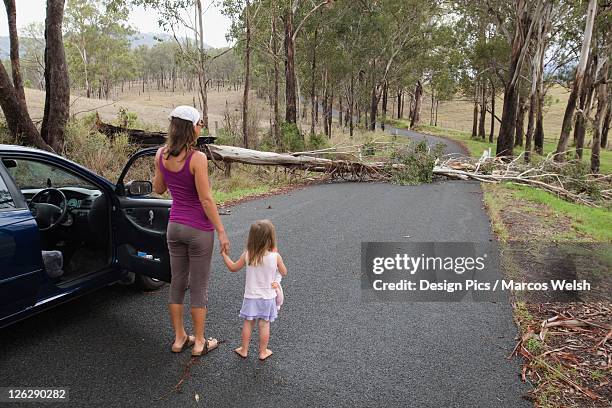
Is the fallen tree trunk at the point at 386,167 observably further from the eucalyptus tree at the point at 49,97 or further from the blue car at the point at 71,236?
the blue car at the point at 71,236

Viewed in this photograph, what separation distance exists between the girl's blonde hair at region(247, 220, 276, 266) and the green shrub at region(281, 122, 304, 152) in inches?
596

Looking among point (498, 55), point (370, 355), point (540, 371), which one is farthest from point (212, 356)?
point (498, 55)

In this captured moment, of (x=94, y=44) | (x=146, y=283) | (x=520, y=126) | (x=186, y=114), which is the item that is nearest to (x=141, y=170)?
(x=146, y=283)

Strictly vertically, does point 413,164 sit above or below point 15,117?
below

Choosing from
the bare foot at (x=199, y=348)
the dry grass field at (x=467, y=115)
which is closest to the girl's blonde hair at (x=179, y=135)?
the bare foot at (x=199, y=348)

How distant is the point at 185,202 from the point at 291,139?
50.0 ft

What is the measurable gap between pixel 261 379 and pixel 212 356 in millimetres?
548

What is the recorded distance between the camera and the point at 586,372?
3531mm

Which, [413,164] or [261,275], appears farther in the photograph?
[413,164]

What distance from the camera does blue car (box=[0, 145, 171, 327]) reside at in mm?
3318

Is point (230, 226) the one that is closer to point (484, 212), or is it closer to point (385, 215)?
point (385, 215)

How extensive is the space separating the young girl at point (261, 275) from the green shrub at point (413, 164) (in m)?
11.8

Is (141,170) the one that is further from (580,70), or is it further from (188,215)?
(580,70)

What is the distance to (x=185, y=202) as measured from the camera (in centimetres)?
332
